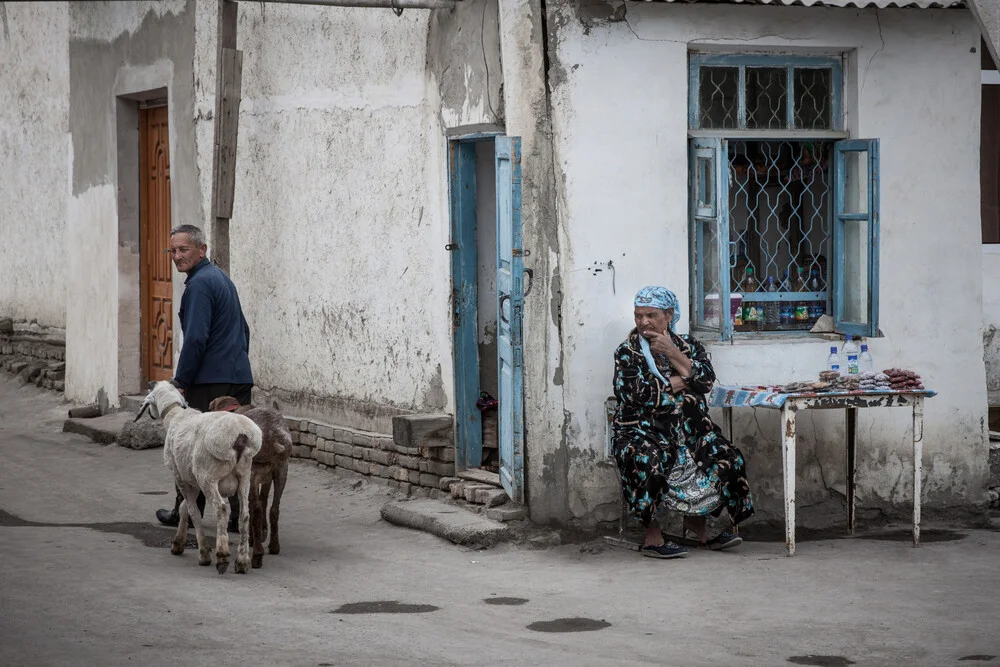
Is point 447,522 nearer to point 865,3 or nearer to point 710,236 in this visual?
point 710,236

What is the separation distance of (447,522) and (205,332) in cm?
184

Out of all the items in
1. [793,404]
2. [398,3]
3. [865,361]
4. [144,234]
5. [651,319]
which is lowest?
[793,404]

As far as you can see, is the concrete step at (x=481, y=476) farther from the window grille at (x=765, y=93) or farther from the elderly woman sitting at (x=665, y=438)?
the window grille at (x=765, y=93)

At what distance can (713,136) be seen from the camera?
8492mm

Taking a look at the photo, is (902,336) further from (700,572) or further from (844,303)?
(700,572)

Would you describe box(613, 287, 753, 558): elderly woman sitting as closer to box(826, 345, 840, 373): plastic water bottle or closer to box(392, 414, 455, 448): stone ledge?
box(826, 345, 840, 373): plastic water bottle

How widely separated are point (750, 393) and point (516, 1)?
8.72 ft

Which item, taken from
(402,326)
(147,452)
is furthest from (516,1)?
(147,452)

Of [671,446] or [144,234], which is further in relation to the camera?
[144,234]

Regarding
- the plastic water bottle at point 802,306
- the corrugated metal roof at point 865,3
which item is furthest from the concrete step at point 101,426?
the corrugated metal roof at point 865,3

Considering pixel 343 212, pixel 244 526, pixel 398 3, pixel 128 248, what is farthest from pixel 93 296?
pixel 244 526

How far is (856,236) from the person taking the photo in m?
8.74

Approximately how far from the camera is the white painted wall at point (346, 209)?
9461 millimetres

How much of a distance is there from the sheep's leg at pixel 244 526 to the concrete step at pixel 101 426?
488 centimetres
